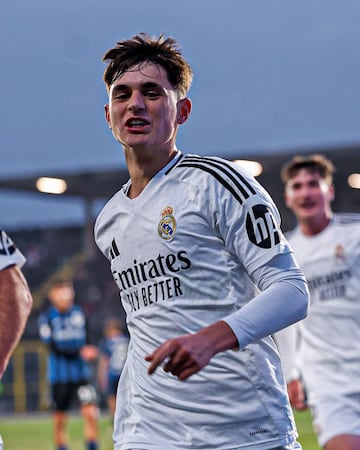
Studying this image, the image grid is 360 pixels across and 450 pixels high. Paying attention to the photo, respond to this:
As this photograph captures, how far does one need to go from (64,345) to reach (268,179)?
22.2 meters

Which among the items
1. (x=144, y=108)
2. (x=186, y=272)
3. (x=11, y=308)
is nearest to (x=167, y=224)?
(x=186, y=272)

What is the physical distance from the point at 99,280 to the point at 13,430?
17324mm

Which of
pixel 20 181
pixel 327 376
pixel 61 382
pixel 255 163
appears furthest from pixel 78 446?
pixel 20 181

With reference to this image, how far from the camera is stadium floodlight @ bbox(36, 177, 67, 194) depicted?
38719mm

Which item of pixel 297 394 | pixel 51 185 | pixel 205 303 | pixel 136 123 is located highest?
pixel 51 185

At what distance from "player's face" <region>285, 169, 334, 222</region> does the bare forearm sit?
10.3ft

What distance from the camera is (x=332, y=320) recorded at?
664 cm

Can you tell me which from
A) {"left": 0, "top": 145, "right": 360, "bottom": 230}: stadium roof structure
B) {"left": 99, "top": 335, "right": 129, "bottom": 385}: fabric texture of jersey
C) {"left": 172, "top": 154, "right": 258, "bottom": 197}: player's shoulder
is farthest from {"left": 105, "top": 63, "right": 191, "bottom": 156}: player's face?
{"left": 0, "top": 145, "right": 360, "bottom": 230}: stadium roof structure

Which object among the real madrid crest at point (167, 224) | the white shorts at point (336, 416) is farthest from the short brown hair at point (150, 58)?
the white shorts at point (336, 416)

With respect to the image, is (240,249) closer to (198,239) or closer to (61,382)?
(198,239)

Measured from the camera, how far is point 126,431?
151 inches

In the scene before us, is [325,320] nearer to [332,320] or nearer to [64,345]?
[332,320]

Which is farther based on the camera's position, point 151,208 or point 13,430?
point 13,430

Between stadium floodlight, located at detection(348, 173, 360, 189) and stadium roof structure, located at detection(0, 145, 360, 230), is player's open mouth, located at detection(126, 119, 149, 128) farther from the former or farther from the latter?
stadium floodlight, located at detection(348, 173, 360, 189)
